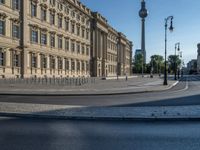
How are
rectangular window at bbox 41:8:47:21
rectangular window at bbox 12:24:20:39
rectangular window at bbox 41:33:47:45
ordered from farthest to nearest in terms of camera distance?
rectangular window at bbox 41:33:47:45 < rectangular window at bbox 41:8:47:21 < rectangular window at bbox 12:24:20:39

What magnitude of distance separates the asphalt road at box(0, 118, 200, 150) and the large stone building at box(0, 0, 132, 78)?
4391cm

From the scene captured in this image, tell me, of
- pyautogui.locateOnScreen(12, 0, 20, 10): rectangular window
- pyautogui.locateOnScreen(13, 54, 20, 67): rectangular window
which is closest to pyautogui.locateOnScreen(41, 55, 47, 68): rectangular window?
pyautogui.locateOnScreen(13, 54, 20, 67): rectangular window

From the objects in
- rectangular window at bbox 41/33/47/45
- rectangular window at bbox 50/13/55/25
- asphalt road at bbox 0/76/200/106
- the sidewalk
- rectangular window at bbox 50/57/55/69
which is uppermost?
rectangular window at bbox 50/13/55/25

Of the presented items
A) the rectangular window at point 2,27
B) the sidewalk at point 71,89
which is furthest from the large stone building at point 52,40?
the sidewalk at point 71,89

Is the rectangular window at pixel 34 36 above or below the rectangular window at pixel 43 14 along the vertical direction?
below

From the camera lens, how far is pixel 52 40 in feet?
248

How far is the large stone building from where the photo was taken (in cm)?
5739

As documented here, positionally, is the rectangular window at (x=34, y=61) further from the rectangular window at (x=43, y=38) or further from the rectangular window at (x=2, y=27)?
the rectangular window at (x=2, y=27)

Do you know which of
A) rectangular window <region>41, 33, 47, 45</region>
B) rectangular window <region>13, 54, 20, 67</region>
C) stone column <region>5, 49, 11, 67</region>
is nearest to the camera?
stone column <region>5, 49, 11, 67</region>

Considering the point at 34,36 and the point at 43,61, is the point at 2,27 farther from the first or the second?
the point at 43,61

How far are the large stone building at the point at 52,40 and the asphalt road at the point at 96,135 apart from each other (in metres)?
43.9

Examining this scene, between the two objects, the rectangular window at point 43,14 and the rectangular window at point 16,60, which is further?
the rectangular window at point 43,14

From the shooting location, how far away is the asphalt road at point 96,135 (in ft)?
28.0

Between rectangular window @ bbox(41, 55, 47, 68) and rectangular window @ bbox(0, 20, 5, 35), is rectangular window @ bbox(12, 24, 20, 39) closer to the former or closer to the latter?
rectangular window @ bbox(0, 20, 5, 35)
